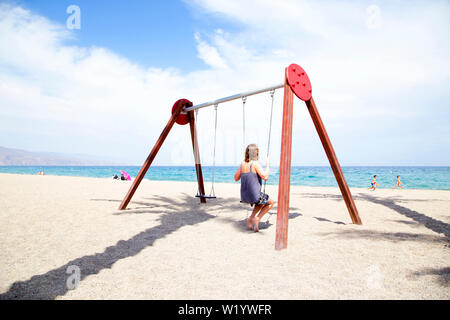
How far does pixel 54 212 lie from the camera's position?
6.91 metres

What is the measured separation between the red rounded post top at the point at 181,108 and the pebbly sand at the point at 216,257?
2910 mm

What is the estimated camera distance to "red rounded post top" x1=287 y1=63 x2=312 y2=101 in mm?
4614

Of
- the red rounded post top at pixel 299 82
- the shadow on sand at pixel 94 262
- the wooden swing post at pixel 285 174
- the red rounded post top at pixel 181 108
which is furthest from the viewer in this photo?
the red rounded post top at pixel 181 108

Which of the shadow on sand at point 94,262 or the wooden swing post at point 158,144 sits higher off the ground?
the wooden swing post at point 158,144

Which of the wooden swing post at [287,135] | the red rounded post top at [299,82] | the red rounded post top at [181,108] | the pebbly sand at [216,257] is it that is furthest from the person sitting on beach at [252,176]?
the red rounded post top at [181,108]

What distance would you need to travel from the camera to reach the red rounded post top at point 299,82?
15.1ft

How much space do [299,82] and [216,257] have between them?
3.38 metres

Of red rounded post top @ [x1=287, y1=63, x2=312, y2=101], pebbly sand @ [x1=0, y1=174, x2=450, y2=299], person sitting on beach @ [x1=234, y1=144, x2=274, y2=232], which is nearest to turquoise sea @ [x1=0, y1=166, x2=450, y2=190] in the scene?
pebbly sand @ [x1=0, y1=174, x2=450, y2=299]

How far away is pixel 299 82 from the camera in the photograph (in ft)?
15.8

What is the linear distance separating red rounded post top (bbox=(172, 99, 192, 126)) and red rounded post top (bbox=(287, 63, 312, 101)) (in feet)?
12.9

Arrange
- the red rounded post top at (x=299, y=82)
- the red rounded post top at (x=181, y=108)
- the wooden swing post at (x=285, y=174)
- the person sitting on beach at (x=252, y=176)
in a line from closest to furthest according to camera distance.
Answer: the wooden swing post at (x=285, y=174) → the red rounded post top at (x=299, y=82) → the person sitting on beach at (x=252, y=176) → the red rounded post top at (x=181, y=108)

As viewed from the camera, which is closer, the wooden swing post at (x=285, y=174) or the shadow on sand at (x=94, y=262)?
the shadow on sand at (x=94, y=262)

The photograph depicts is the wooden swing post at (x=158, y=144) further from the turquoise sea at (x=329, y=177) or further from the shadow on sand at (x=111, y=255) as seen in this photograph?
the turquoise sea at (x=329, y=177)

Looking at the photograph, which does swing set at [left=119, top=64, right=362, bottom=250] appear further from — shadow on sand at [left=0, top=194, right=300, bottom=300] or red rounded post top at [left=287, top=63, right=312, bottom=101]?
shadow on sand at [left=0, top=194, right=300, bottom=300]
